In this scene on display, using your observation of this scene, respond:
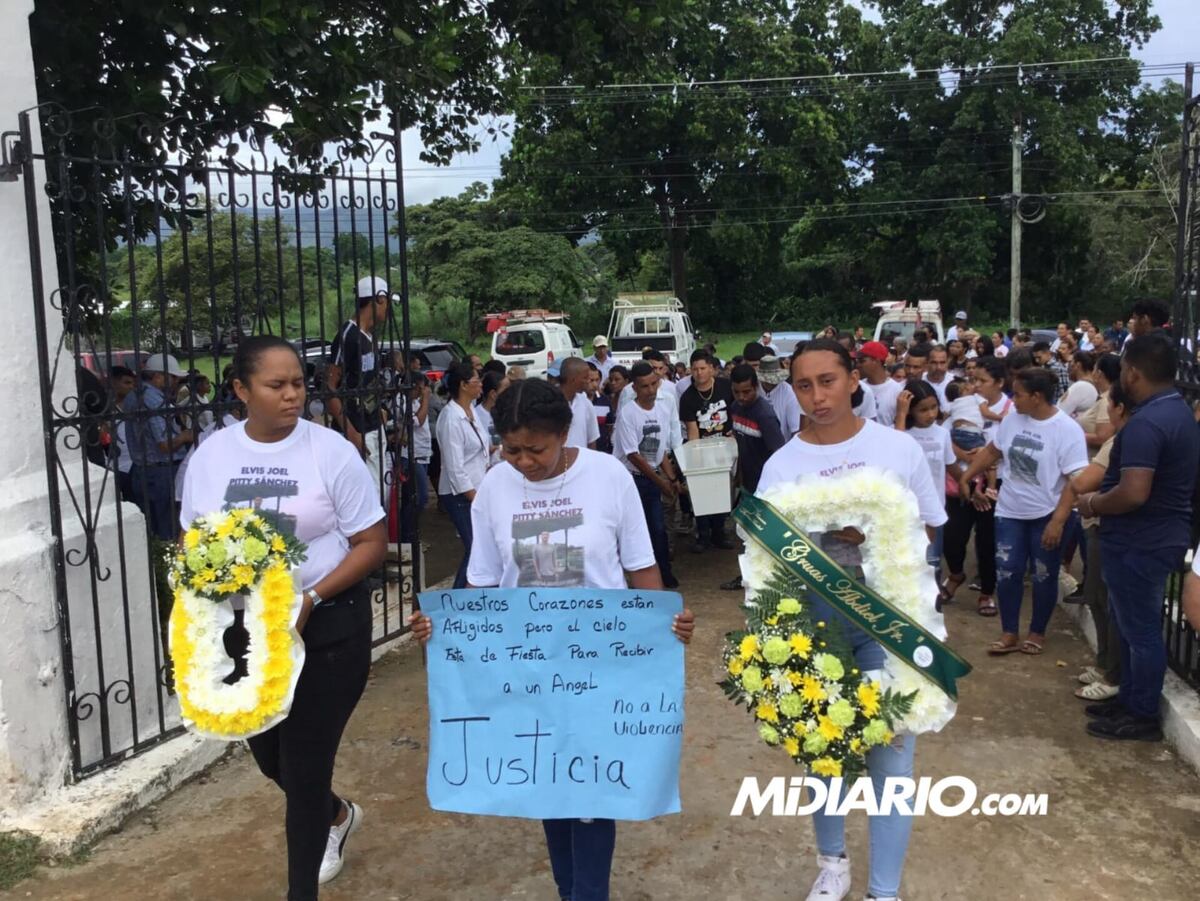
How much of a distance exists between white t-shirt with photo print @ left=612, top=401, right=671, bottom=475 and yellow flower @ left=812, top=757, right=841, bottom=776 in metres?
5.35

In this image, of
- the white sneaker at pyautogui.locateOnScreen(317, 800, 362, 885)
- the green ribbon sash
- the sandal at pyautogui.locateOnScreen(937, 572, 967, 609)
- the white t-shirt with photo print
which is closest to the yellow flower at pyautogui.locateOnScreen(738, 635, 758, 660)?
the green ribbon sash

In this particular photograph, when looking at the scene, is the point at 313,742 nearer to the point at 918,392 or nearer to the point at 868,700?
the point at 868,700

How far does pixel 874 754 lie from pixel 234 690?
80.4 inches

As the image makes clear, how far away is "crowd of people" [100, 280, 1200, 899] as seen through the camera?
3326 mm

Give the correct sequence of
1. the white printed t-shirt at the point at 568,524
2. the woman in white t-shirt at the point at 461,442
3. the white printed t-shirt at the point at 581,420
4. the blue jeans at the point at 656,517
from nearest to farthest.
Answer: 1. the white printed t-shirt at the point at 568,524
2. the woman in white t-shirt at the point at 461,442
3. the blue jeans at the point at 656,517
4. the white printed t-shirt at the point at 581,420

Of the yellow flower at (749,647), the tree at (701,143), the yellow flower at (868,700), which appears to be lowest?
the yellow flower at (868,700)

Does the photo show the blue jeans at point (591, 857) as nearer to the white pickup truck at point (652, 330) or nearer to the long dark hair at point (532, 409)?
the long dark hair at point (532, 409)

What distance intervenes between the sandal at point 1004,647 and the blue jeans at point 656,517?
8.41ft

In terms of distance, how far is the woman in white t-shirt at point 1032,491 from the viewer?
6.22 m

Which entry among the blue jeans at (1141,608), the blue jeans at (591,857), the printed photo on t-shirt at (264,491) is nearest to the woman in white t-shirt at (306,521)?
the printed photo on t-shirt at (264,491)

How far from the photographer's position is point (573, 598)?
3.22 m

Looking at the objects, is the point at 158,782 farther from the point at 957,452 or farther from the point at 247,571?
the point at 957,452

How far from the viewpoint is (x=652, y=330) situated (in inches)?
971

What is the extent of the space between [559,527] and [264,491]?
95 cm
